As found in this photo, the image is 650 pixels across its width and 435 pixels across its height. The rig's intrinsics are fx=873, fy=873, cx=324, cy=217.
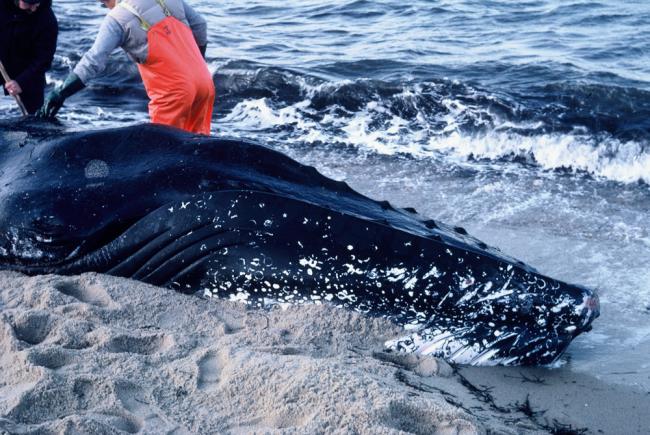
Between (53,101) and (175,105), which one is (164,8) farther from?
(53,101)

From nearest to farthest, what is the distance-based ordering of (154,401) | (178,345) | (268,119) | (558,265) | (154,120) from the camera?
(154,401), (178,345), (558,265), (154,120), (268,119)

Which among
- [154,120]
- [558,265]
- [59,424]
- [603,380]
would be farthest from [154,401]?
[154,120]

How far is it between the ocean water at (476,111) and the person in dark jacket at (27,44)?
177 cm

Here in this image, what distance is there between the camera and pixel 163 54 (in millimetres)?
7531

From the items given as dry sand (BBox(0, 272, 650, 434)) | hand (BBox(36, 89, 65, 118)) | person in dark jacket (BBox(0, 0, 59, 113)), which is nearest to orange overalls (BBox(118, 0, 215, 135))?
hand (BBox(36, 89, 65, 118))

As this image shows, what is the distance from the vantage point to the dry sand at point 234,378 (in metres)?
3.77

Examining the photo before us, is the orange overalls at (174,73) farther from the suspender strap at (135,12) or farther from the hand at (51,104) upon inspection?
the hand at (51,104)

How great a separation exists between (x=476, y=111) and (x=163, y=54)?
536 cm

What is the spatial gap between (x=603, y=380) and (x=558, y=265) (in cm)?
191

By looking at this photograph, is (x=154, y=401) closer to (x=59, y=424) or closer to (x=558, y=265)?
(x=59, y=424)

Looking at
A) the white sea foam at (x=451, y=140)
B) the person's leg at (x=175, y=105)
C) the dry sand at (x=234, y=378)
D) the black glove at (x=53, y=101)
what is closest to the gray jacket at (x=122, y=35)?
the black glove at (x=53, y=101)

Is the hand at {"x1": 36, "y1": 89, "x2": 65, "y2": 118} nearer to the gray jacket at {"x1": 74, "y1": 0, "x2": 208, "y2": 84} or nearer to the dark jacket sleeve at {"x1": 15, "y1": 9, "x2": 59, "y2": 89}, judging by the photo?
the gray jacket at {"x1": 74, "y1": 0, "x2": 208, "y2": 84}

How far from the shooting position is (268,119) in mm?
11922

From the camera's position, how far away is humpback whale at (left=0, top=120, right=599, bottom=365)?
195 inches
